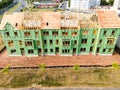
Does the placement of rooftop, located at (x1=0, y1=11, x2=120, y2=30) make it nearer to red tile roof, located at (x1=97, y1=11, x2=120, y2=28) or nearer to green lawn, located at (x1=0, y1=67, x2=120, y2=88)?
red tile roof, located at (x1=97, y1=11, x2=120, y2=28)

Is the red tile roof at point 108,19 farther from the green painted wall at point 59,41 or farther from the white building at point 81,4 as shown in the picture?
the white building at point 81,4

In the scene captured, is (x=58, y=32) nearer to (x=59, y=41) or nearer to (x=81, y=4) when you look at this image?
(x=59, y=41)

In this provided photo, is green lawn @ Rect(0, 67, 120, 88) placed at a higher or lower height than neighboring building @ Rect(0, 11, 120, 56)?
lower

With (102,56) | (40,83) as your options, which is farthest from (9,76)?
(102,56)

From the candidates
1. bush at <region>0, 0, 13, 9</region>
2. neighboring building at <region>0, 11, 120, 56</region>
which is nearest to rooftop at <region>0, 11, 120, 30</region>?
neighboring building at <region>0, 11, 120, 56</region>

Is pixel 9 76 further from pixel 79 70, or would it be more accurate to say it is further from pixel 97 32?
pixel 97 32

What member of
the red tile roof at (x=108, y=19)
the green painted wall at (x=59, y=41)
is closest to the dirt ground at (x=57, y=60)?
the green painted wall at (x=59, y=41)
